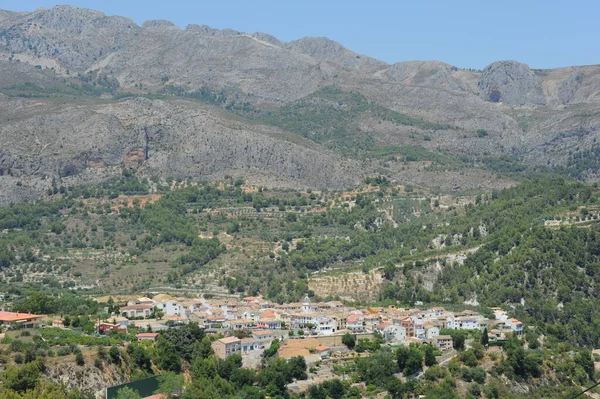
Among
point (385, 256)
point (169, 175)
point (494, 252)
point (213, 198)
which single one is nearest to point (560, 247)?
point (494, 252)

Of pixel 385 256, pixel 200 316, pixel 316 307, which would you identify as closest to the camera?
pixel 200 316

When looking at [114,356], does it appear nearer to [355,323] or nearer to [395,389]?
[395,389]

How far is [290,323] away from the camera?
80750 mm

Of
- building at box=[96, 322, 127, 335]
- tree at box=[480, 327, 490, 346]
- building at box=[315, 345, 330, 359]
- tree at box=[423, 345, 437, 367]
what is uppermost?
building at box=[96, 322, 127, 335]

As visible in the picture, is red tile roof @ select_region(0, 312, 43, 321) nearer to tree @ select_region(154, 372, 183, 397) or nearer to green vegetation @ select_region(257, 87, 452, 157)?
tree @ select_region(154, 372, 183, 397)

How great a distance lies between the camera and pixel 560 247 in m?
98.9

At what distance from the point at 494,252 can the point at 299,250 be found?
23592mm

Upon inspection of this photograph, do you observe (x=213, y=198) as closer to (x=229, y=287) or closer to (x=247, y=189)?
(x=247, y=189)

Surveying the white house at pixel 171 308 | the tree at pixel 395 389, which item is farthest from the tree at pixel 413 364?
the white house at pixel 171 308

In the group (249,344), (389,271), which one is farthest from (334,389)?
(389,271)

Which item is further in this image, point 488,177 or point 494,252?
point 488,177

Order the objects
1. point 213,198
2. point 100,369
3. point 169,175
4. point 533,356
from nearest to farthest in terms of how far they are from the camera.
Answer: point 100,369 → point 533,356 → point 213,198 → point 169,175

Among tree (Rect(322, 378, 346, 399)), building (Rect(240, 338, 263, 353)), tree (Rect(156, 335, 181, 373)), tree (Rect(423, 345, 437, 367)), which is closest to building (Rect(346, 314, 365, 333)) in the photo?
building (Rect(240, 338, 263, 353))

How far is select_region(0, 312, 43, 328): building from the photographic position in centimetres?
6719
